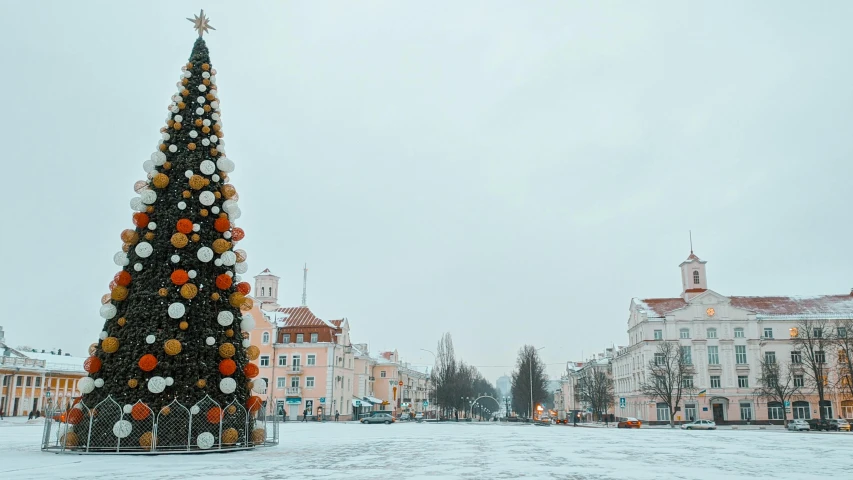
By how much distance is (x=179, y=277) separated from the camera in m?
19.4

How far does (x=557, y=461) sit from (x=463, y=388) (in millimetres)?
94253

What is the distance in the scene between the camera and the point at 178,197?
2041 cm

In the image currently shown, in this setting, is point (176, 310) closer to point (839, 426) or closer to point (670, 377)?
point (839, 426)

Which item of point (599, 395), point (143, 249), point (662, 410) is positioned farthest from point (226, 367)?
point (599, 395)

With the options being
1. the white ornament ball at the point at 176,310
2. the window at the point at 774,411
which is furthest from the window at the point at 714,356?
the white ornament ball at the point at 176,310

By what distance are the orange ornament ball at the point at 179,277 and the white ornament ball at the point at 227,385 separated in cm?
331

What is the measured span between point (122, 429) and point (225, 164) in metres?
8.90

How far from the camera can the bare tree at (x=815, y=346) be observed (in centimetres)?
6650

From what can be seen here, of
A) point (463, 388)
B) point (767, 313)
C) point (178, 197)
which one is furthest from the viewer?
point (463, 388)

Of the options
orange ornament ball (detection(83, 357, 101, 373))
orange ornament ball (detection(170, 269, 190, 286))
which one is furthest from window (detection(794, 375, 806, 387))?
orange ornament ball (detection(83, 357, 101, 373))

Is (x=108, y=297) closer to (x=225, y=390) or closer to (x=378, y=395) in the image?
(x=225, y=390)

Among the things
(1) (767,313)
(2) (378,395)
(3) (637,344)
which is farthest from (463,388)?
(1) (767,313)

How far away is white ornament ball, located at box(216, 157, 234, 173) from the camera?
21.3 meters

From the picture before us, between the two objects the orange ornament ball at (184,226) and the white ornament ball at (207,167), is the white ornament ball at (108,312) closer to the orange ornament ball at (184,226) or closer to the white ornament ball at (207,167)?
the orange ornament ball at (184,226)
